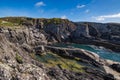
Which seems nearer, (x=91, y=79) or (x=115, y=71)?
(x=91, y=79)

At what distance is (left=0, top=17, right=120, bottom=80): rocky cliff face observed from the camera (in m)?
33.8

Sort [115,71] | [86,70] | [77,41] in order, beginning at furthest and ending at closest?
1. [77,41]
2. [115,71]
3. [86,70]

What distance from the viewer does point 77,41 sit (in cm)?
18362

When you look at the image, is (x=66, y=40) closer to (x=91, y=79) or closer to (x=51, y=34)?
(x=51, y=34)

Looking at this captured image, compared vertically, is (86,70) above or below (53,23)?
below

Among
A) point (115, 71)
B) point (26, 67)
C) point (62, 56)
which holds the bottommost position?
point (115, 71)

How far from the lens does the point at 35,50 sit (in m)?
89.0

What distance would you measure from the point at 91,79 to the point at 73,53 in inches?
1340

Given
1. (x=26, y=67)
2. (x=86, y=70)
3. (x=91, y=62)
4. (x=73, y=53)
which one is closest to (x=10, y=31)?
(x=73, y=53)

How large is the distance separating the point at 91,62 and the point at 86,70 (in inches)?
671

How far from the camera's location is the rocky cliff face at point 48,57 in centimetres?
3383

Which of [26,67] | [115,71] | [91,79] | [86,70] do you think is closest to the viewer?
[26,67]

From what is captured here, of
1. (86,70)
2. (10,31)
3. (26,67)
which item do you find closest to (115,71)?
(86,70)

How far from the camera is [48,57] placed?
263 ft
